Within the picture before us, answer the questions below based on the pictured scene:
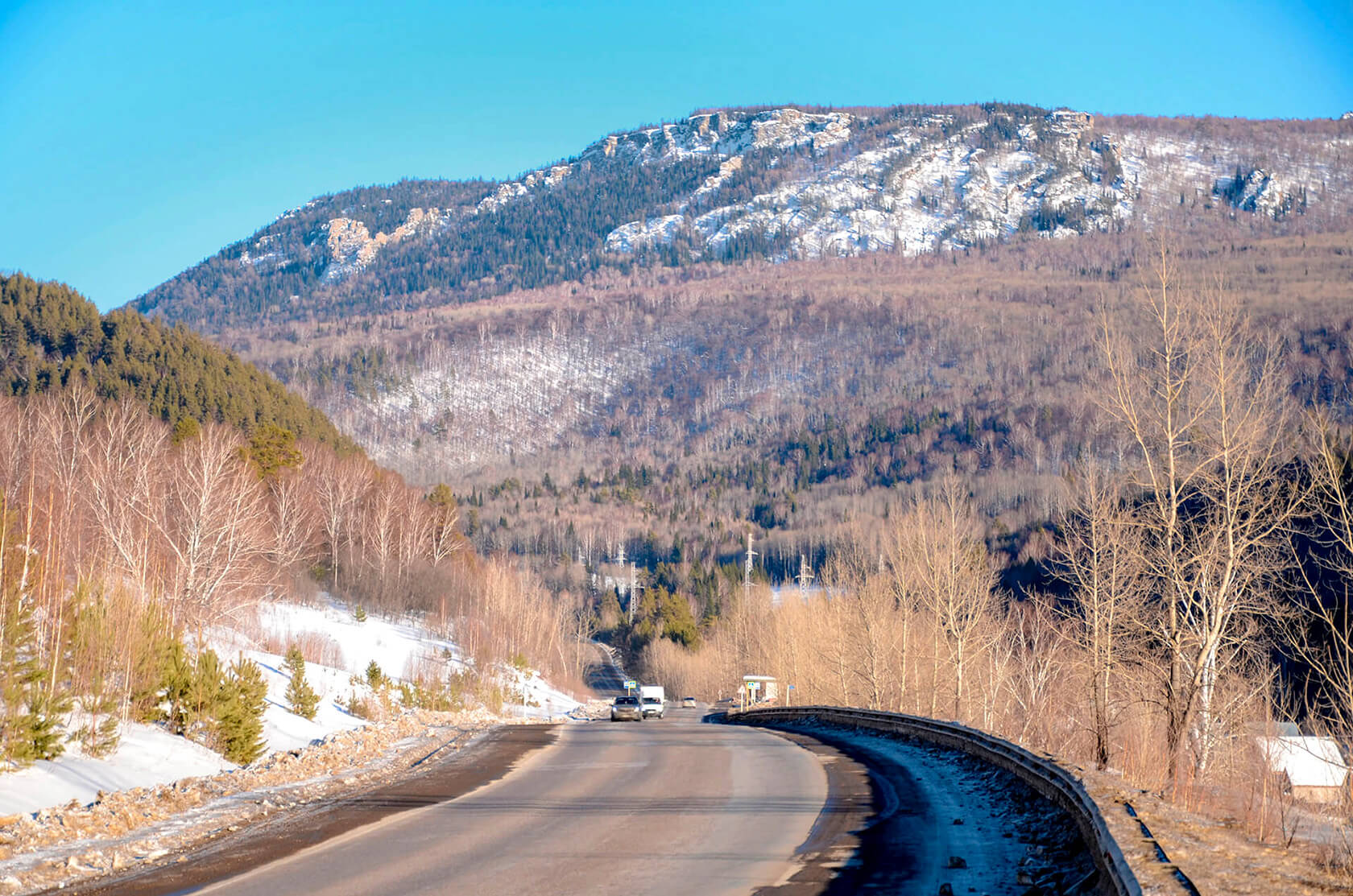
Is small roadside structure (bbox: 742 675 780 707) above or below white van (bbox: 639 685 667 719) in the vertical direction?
below

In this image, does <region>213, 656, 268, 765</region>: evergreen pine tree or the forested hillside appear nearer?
<region>213, 656, 268, 765</region>: evergreen pine tree

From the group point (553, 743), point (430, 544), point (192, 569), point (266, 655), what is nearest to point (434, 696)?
point (266, 655)

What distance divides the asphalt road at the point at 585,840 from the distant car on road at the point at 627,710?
123ft

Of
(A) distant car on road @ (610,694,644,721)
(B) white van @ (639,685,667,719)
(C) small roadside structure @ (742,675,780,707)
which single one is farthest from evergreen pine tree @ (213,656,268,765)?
(C) small roadside structure @ (742,675,780,707)

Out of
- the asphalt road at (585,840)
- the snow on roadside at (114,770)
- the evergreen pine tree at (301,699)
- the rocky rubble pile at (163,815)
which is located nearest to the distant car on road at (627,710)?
the evergreen pine tree at (301,699)

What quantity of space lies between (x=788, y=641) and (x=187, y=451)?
4083 centimetres

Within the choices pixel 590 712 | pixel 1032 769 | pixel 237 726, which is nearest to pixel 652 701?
pixel 590 712

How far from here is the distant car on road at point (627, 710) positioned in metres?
57.7

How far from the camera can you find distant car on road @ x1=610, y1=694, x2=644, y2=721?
57.7m

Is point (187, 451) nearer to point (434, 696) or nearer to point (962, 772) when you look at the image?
point (434, 696)

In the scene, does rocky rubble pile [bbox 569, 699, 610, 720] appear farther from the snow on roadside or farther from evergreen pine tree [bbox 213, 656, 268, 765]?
the snow on roadside

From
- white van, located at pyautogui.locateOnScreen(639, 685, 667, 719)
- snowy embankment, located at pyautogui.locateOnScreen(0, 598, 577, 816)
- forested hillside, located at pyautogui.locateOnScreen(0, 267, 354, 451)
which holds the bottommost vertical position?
white van, located at pyautogui.locateOnScreen(639, 685, 667, 719)

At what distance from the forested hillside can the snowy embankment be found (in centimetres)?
2668

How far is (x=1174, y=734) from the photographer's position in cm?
2014
